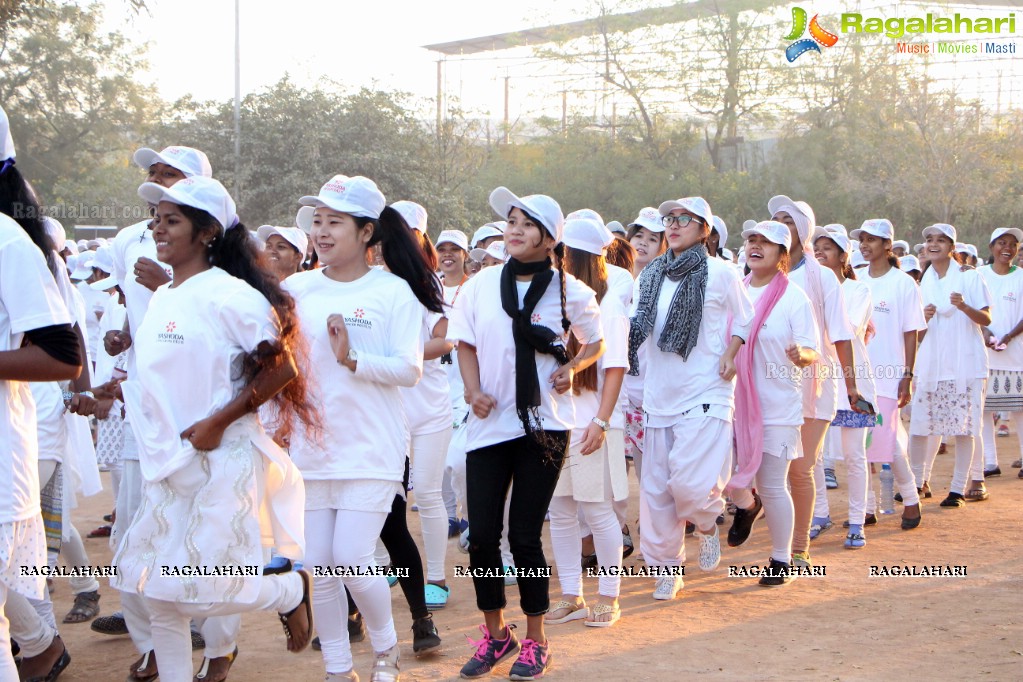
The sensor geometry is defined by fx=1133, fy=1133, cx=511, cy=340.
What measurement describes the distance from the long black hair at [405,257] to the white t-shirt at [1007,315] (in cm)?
785

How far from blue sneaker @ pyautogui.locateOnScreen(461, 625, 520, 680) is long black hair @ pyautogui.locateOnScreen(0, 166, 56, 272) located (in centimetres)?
262

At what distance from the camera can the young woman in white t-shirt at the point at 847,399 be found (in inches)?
329

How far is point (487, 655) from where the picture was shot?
5355mm

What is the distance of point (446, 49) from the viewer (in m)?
41.3

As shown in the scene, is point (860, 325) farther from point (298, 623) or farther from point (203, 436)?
point (203, 436)

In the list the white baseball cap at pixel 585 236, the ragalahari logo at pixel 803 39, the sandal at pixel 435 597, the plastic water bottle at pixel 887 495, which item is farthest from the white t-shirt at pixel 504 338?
the ragalahari logo at pixel 803 39

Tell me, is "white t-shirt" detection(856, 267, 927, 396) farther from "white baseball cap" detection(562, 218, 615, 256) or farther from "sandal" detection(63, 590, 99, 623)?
"sandal" detection(63, 590, 99, 623)

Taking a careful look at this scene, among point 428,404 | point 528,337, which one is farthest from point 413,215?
point 528,337

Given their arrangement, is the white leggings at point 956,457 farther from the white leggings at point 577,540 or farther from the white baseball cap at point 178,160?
the white baseball cap at point 178,160

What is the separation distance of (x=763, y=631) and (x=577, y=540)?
1.12 metres

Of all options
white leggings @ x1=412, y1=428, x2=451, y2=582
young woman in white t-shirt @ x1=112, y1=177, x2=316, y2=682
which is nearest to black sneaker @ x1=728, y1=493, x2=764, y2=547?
white leggings @ x1=412, y1=428, x2=451, y2=582

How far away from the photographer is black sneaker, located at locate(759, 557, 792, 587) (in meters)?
7.21

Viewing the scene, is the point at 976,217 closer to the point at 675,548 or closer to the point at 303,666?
the point at 675,548

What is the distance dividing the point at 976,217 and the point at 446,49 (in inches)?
790
